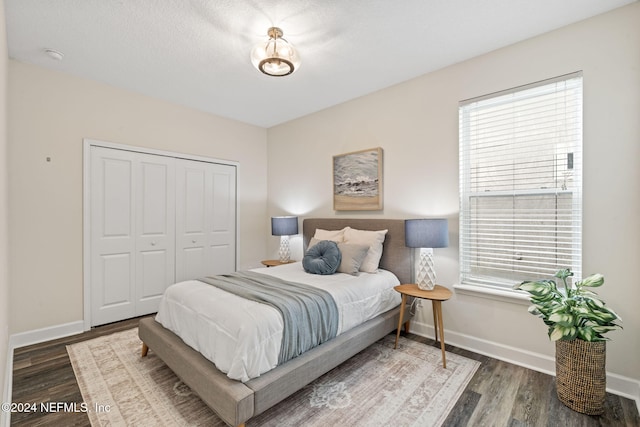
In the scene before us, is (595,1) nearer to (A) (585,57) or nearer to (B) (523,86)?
(A) (585,57)

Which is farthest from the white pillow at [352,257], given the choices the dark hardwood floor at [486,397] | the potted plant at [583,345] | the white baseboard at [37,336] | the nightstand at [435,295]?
the white baseboard at [37,336]

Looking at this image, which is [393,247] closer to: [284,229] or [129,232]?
[284,229]

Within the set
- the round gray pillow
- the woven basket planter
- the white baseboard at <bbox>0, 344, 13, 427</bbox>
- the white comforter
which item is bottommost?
the white baseboard at <bbox>0, 344, 13, 427</bbox>

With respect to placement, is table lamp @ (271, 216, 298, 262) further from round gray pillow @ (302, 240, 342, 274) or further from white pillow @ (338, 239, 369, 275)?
white pillow @ (338, 239, 369, 275)

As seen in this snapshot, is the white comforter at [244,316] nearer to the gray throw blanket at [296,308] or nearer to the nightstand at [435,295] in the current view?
the gray throw blanket at [296,308]

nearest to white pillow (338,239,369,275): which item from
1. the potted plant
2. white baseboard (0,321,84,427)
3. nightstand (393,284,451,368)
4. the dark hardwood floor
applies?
nightstand (393,284,451,368)

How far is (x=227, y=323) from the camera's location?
5.67 feet

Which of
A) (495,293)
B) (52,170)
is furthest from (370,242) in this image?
(52,170)

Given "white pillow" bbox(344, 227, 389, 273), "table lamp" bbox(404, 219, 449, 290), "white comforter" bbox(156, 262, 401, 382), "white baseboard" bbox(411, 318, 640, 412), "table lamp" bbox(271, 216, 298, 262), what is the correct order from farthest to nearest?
"table lamp" bbox(271, 216, 298, 262), "white pillow" bbox(344, 227, 389, 273), "table lamp" bbox(404, 219, 449, 290), "white baseboard" bbox(411, 318, 640, 412), "white comforter" bbox(156, 262, 401, 382)

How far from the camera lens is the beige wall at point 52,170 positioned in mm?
2660

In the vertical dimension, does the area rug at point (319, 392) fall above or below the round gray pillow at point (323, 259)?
below

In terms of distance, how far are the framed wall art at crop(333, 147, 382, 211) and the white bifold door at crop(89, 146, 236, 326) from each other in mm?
1721

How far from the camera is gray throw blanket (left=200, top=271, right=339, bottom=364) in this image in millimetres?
1834

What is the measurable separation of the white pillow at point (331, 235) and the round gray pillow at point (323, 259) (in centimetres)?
31
